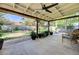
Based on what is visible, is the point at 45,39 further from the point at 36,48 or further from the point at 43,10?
the point at 43,10

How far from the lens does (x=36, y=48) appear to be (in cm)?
235

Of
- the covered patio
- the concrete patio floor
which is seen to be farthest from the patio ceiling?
the concrete patio floor

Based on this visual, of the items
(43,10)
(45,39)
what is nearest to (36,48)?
(45,39)

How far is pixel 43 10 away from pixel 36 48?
3.61 ft

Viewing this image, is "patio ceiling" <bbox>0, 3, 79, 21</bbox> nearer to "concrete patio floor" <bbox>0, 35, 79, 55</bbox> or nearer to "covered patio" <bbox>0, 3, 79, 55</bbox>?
"covered patio" <bbox>0, 3, 79, 55</bbox>

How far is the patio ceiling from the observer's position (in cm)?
229

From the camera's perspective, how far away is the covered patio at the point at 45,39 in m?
2.27

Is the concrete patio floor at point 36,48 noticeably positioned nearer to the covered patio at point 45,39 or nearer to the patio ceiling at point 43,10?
the covered patio at point 45,39

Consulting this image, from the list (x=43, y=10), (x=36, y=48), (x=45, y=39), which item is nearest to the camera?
(x=36, y=48)

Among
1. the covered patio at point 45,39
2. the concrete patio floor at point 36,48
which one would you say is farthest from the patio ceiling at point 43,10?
the concrete patio floor at point 36,48

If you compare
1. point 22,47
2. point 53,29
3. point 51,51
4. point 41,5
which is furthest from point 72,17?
point 22,47

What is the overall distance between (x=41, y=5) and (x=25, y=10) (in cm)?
48

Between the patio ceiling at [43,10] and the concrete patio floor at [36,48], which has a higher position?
the patio ceiling at [43,10]

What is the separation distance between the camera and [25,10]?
2523 millimetres
